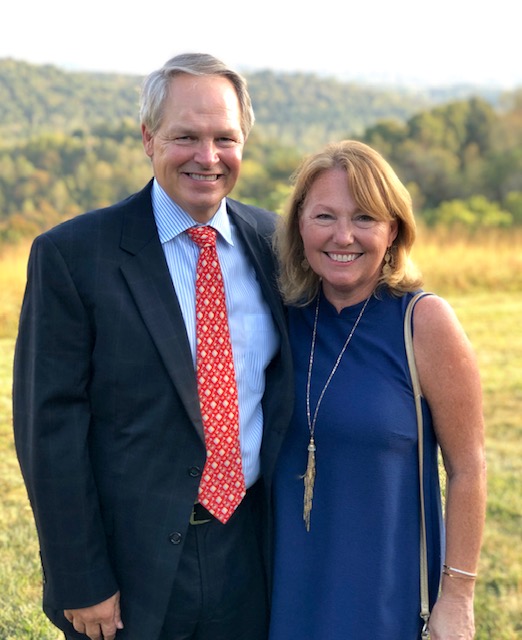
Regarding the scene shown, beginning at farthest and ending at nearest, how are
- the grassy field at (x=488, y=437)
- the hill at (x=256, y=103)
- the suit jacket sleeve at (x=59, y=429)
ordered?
the hill at (x=256, y=103), the grassy field at (x=488, y=437), the suit jacket sleeve at (x=59, y=429)

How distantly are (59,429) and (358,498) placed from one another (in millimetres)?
844

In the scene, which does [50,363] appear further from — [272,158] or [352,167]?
[272,158]

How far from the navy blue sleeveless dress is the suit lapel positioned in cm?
37

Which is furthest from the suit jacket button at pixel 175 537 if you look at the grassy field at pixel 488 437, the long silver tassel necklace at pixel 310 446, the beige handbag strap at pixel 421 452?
the grassy field at pixel 488 437

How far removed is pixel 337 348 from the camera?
92.6 inches

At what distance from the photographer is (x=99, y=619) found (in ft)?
7.39

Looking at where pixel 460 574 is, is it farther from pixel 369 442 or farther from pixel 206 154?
pixel 206 154

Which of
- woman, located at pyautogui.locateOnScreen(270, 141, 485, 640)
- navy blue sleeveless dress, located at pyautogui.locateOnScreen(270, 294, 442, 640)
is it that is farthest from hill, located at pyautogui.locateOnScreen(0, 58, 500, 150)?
navy blue sleeveless dress, located at pyautogui.locateOnScreen(270, 294, 442, 640)

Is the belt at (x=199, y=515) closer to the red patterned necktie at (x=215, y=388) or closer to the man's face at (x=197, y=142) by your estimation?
the red patterned necktie at (x=215, y=388)

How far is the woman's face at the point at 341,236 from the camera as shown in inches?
90.3

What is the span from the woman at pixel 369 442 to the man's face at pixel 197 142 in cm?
27

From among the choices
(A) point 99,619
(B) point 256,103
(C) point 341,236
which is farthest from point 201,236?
(B) point 256,103

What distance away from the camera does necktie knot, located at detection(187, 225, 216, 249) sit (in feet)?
7.57

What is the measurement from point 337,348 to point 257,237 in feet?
1.58
